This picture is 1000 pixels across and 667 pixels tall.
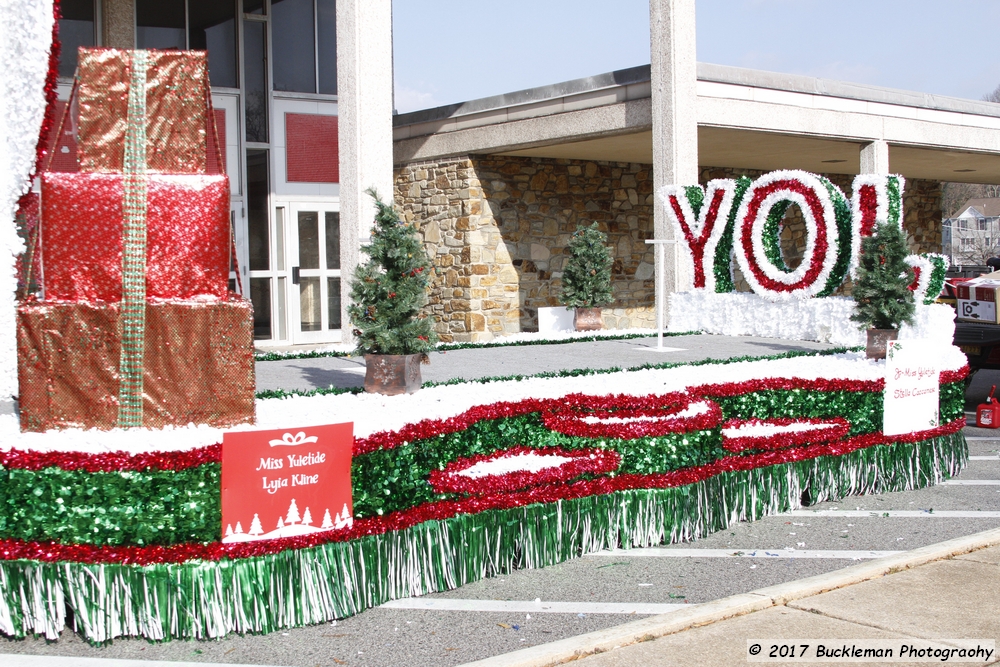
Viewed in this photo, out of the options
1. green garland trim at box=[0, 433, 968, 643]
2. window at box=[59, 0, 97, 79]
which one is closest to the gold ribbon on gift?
green garland trim at box=[0, 433, 968, 643]

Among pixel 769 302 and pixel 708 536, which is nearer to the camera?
pixel 708 536

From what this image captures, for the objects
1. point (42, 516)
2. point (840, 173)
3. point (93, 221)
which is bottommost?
point (42, 516)

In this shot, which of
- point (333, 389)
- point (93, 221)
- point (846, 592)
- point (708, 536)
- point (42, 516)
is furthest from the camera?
point (333, 389)

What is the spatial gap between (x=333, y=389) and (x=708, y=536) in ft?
9.88

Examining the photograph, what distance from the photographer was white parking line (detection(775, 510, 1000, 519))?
707cm

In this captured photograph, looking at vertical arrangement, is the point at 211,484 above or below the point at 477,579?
above

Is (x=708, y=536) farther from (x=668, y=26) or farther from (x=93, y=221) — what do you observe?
(x=668, y=26)

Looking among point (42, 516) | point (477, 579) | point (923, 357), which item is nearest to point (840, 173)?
point (923, 357)

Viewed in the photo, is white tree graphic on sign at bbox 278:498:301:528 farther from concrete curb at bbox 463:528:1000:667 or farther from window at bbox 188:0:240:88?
window at bbox 188:0:240:88

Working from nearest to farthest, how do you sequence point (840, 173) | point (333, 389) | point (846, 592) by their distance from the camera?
point (846, 592), point (333, 389), point (840, 173)

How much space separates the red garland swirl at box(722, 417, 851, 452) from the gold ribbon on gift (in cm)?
391

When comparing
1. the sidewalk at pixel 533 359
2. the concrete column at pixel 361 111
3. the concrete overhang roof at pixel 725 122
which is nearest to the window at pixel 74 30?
the concrete column at pixel 361 111

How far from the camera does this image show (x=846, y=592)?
5.14 m

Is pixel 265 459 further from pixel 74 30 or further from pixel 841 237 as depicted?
pixel 74 30
